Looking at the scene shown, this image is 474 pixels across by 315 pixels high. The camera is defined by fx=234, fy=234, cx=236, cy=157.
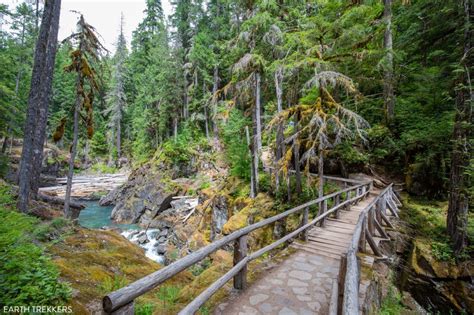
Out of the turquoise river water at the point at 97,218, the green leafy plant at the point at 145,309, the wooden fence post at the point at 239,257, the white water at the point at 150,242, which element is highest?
the wooden fence post at the point at 239,257

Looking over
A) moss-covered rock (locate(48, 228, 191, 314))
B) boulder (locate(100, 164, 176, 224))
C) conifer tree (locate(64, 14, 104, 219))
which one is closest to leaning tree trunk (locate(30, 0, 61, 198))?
conifer tree (locate(64, 14, 104, 219))

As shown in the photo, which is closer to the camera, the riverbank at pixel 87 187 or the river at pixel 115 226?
the river at pixel 115 226

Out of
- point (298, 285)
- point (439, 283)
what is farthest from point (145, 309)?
point (439, 283)

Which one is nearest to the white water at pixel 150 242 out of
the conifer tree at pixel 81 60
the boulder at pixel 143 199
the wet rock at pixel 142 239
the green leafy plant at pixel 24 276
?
the wet rock at pixel 142 239

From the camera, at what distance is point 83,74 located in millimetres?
11086

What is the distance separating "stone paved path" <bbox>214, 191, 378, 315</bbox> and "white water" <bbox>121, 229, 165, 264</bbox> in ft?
35.6

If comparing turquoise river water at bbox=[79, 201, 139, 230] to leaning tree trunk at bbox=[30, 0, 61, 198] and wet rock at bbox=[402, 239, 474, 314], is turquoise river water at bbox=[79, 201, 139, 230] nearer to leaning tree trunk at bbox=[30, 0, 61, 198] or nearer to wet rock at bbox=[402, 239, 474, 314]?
leaning tree trunk at bbox=[30, 0, 61, 198]

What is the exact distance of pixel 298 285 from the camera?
410cm

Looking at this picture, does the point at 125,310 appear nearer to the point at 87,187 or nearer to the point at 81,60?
the point at 81,60

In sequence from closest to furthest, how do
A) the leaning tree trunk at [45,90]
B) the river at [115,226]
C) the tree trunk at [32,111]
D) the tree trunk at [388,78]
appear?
the tree trunk at [32,111]
the leaning tree trunk at [45,90]
the tree trunk at [388,78]
the river at [115,226]

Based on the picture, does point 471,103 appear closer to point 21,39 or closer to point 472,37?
point 472,37

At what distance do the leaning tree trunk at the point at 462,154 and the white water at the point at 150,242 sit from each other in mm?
13590

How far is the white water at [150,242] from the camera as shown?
14266mm

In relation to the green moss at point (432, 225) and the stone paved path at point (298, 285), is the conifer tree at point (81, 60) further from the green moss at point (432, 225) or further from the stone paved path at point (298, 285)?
the green moss at point (432, 225)
